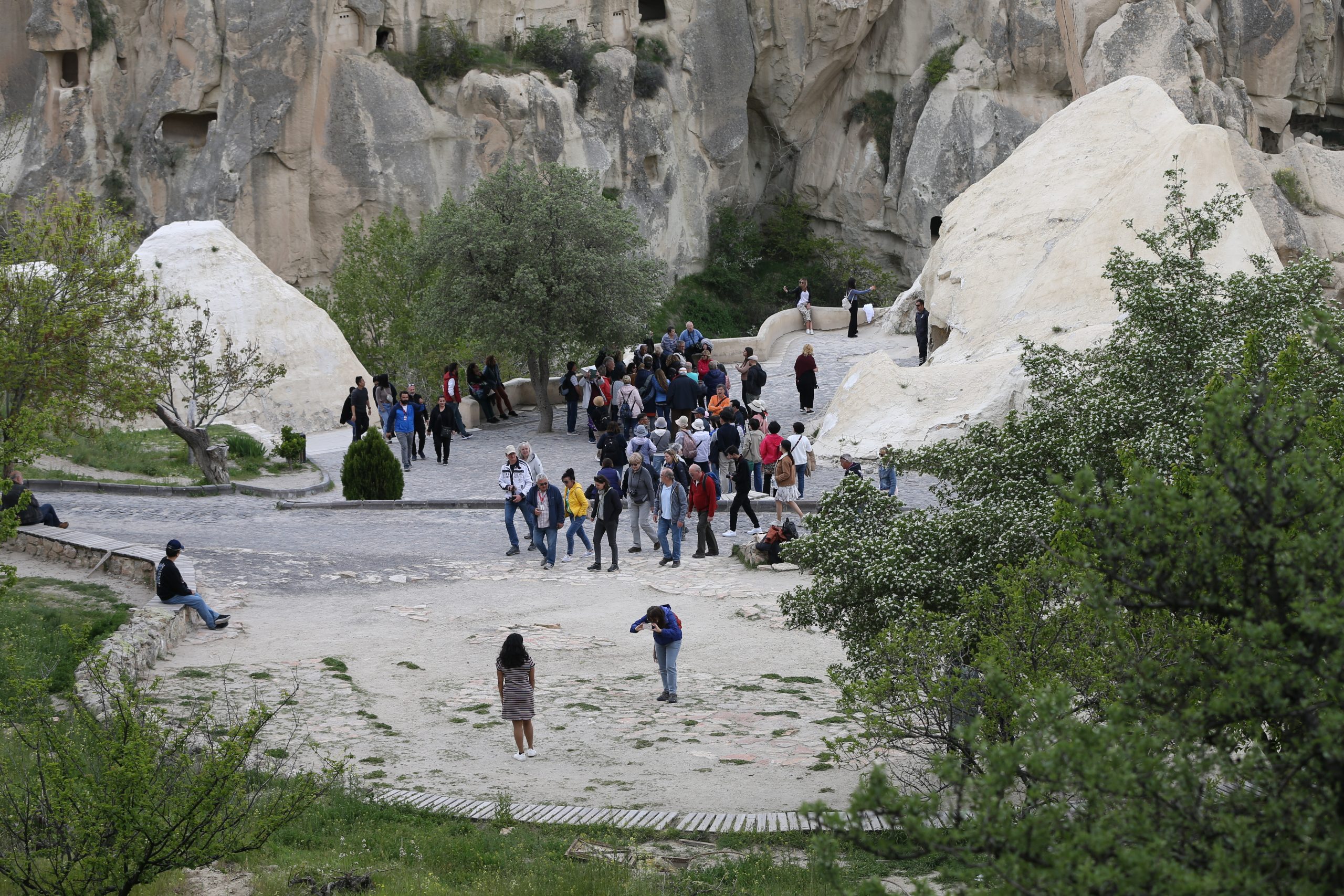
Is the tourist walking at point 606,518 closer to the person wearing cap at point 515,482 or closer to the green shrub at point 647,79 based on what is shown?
the person wearing cap at point 515,482

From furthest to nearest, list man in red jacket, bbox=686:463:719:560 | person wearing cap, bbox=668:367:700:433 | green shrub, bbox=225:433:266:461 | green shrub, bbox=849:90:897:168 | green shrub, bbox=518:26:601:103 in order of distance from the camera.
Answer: green shrub, bbox=849:90:897:168 → green shrub, bbox=518:26:601:103 → green shrub, bbox=225:433:266:461 → person wearing cap, bbox=668:367:700:433 → man in red jacket, bbox=686:463:719:560

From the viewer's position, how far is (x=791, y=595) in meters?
10.8

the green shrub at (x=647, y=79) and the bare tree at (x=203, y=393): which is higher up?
the green shrub at (x=647, y=79)

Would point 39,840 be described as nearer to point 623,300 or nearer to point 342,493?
point 342,493

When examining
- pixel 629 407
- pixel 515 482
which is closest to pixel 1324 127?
pixel 629 407

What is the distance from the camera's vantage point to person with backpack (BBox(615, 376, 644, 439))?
78.3ft

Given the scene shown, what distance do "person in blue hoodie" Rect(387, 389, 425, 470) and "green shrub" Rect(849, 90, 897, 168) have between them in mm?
34476

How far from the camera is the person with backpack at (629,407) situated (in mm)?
23875

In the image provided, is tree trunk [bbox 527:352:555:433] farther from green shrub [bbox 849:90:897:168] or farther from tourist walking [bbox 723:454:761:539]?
green shrub [bbox 849:90:897:168]

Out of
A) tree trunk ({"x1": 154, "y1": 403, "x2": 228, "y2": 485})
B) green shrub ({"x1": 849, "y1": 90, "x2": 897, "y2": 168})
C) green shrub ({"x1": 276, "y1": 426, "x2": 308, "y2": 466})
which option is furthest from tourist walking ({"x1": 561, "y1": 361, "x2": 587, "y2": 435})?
green shrub ({"x1": 849, "y1": 90, "x2": 897, "y2": 168})

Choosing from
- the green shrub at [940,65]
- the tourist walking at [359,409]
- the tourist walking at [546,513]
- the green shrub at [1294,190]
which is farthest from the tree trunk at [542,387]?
the green shrub at [1294,190]

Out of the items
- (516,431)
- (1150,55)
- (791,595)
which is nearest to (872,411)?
(516,431)

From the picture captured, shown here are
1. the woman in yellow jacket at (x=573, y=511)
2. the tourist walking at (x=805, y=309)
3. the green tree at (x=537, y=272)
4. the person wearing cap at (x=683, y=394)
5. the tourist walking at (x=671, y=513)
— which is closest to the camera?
the tourist walking at (x=671, y=513)

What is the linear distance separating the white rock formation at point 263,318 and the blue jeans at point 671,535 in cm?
1460
